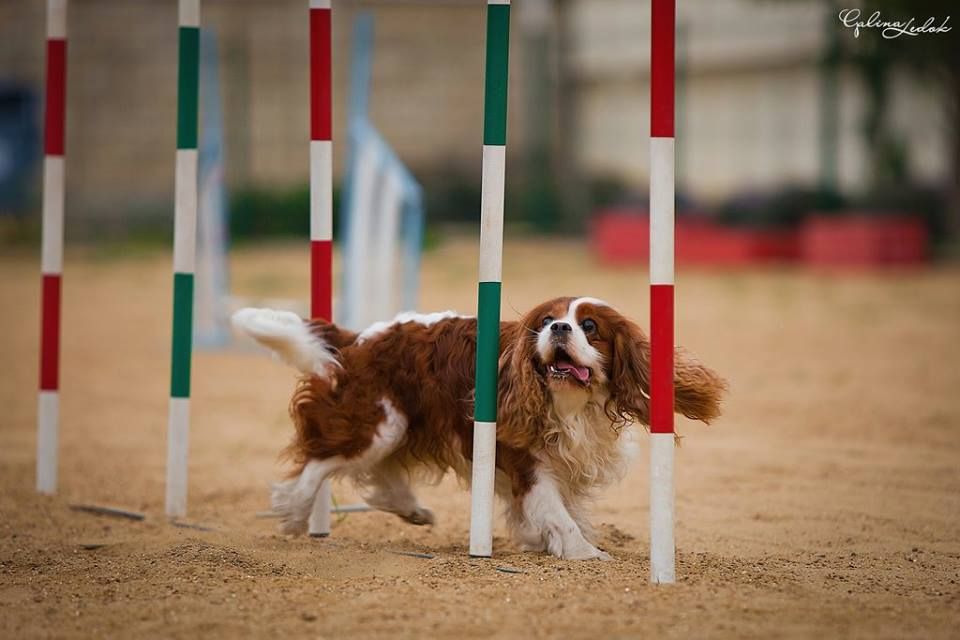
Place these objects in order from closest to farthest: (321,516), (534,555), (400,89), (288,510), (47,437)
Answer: (534,555)
(288,510)
(321,516)
(47,437)
(400,89)

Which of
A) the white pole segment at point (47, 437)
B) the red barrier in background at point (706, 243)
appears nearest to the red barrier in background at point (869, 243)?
the red barrier in background at point (706, 243)

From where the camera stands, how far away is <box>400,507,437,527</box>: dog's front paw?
5336mm

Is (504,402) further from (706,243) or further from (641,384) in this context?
(706,243)

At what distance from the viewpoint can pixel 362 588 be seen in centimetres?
421

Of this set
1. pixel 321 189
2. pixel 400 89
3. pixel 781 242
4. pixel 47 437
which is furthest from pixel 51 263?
pixel 400 89

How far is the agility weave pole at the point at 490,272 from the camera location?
15.0ft

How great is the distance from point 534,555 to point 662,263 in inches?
49.5

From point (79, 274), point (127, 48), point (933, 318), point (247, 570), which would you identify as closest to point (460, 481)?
point (247, 570)

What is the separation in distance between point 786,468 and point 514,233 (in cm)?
1502

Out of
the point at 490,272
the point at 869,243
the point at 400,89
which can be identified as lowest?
the point at 490,272

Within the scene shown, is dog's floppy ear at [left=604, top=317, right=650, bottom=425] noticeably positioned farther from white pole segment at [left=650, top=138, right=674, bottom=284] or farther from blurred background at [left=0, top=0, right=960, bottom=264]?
blurred background at [left=0, top=0, right=960, bottom=264]

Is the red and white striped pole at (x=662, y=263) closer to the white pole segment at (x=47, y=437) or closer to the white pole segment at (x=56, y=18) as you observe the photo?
the white pole segment at (x=56, y=18)

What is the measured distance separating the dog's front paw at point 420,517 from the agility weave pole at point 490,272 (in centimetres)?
70

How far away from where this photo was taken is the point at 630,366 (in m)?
4.72
